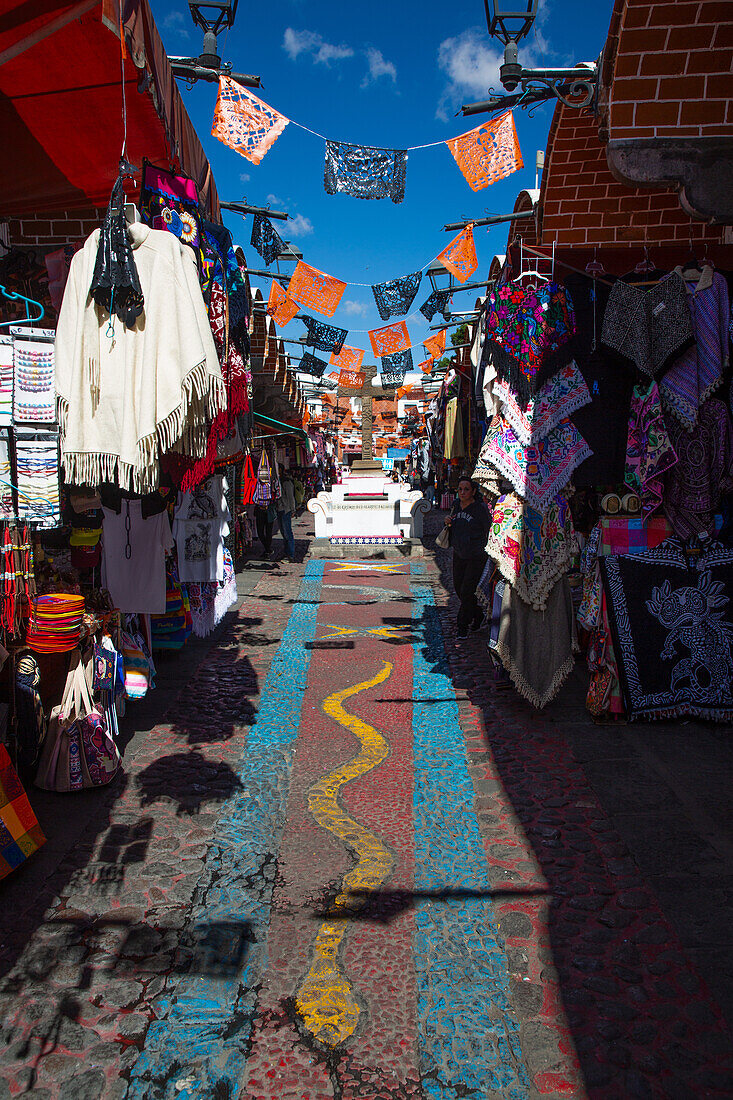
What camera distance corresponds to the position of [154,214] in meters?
3.42

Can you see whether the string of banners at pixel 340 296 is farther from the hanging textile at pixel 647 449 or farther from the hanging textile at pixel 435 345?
the hanging textile at pixel 647 449

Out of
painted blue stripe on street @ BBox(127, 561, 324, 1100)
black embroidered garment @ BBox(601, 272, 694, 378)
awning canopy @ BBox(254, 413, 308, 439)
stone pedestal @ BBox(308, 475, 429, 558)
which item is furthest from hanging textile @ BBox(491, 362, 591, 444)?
stone pedestal @ BBox(308, 475, 429, 558)

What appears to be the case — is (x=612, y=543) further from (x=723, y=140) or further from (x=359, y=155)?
(x=359, y=155)

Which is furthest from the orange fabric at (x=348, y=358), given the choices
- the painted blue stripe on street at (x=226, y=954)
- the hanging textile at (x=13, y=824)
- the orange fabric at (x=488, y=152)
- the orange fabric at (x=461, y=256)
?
the hanging textile at (x=13, y=824)

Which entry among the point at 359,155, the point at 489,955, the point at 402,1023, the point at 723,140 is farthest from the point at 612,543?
the point at 359,155

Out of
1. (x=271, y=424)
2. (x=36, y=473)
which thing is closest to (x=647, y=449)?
(x=36, y=473)

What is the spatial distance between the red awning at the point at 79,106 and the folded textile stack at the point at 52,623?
237 centimetres

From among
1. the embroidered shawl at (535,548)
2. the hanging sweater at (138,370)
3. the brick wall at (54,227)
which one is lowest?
the embroidered shawl at (535,548)

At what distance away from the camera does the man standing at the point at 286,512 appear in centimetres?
1355

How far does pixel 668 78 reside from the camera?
2961 mm

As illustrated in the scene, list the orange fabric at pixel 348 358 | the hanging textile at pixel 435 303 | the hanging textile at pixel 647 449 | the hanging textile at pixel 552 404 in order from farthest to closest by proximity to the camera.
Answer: the orange fabric at pixel 348 358 → the hanging textile at pixel 435 303 → the hanging textile at pixel 552 404 → the hanging textile at pixel 647 449

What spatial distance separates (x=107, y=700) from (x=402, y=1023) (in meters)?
2.63

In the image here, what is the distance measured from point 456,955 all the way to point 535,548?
284 centimetres

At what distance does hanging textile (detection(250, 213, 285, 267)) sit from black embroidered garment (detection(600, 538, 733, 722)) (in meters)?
7.11
